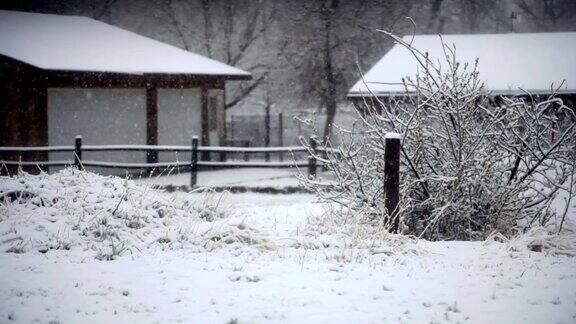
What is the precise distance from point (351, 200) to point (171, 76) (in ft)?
42.5

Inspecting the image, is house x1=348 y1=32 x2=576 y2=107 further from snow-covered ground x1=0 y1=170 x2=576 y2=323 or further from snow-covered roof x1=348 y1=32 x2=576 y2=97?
snow-covered ground x1=0 y1=170 x2=576 y2=323

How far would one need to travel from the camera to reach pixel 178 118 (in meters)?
20.9

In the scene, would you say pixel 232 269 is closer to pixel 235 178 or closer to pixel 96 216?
pixel 96 216

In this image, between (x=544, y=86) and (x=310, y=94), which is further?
(x=310, y=94)

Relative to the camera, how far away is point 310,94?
3044 centimetres

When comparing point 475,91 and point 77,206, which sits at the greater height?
point 475,91

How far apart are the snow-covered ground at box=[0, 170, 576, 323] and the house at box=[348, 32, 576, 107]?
12.5 metres

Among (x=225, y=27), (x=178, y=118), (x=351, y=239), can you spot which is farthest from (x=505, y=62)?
(x=351, y=239)

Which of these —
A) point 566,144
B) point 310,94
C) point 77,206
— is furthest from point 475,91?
point 310,94

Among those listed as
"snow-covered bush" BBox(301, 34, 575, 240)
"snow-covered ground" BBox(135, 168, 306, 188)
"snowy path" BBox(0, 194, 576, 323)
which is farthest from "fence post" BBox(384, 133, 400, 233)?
"snow-covered ground" BBox(135, 168, 306, 188)

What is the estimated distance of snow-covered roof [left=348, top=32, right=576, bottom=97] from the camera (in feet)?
64.9

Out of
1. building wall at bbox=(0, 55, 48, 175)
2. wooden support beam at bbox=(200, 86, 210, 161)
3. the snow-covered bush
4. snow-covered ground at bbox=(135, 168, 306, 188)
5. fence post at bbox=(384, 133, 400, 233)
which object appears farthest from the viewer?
wooden support beam at bbox=(200, 86, 210, 161)

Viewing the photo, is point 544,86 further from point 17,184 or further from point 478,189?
point 17,184

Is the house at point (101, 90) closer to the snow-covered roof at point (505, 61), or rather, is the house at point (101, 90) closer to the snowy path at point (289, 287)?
the snow-covered roof at point (505, 61)
